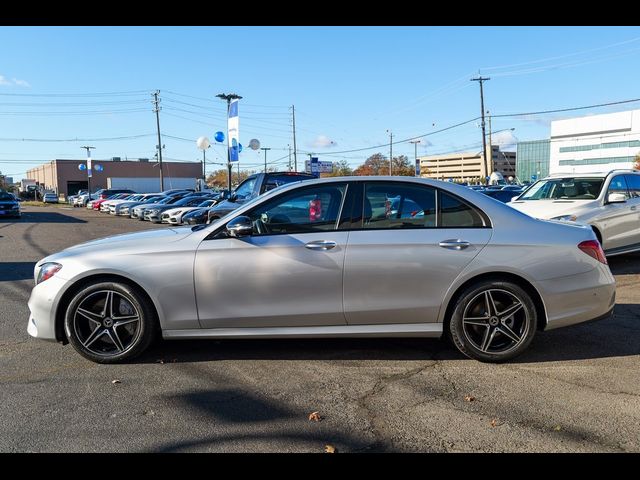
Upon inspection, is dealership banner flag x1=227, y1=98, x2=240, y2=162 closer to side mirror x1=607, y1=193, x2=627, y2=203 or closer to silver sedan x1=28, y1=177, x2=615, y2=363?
side mirror x1=607, y1=193, x2=627, y2=203

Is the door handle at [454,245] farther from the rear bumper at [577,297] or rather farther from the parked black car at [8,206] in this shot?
the parked black car at [8,206]

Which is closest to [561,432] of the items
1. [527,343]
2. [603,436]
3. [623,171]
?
[603,436]

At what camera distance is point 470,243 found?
175 inches

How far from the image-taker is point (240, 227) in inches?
172

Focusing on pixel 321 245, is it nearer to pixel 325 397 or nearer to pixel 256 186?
pixel 325 397

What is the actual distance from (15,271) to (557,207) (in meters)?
9.93

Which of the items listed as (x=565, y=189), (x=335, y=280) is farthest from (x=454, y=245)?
(x=565, y=189)

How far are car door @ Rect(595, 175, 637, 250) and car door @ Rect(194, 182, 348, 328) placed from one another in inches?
262

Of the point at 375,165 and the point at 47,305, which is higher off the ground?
the point at 375,165

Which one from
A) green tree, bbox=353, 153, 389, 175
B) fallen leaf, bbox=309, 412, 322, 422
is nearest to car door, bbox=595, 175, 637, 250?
fallen leaf, bbox=309, 412, 322, 422

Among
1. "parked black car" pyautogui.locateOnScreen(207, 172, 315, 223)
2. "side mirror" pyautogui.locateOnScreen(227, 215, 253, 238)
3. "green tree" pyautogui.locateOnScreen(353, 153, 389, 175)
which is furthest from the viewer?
"green tree" pyautogui.locateOnScreen(353, 153, 389, 175)

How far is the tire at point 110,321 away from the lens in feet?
14.6

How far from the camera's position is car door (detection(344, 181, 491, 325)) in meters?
4.40
